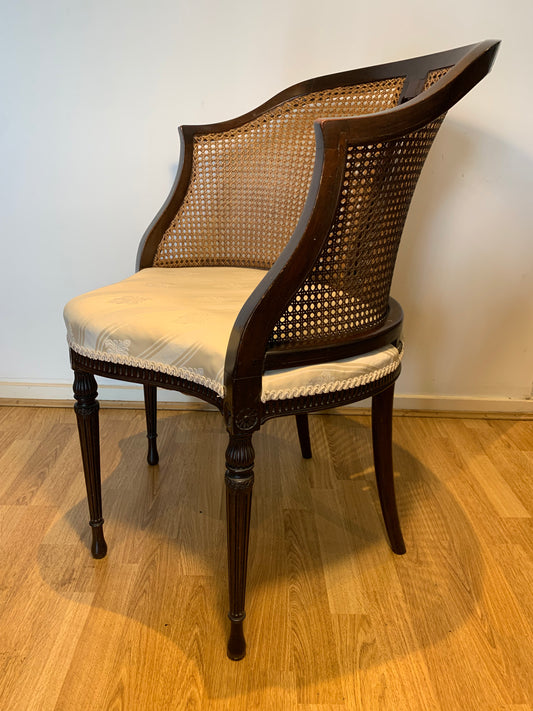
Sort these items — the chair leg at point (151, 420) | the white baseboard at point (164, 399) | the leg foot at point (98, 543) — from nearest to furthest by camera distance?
the leg foot at point (98, 543) → the chair leg at point (151, 420) → the white baseboard at point (164, 399)

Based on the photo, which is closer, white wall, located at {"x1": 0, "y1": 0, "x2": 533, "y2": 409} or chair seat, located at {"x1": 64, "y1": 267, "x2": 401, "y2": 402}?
chair seat, located at {"x1": 64, "y1": 267, "x2": 401, "y2": 402}

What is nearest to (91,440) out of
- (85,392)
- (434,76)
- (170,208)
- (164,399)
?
(85,392)

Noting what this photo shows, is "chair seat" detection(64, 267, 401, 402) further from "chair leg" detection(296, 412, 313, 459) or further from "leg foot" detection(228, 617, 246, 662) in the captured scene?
"chair leg" detection(296, 412, 313, 459)

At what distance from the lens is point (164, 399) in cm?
181

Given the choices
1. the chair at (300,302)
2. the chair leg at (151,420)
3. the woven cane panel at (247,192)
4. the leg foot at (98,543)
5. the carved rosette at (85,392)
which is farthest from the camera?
the chair leg at (151,420)

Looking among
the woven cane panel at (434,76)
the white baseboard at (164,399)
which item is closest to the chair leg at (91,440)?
the white baseboard at (164,399)

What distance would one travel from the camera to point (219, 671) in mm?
938

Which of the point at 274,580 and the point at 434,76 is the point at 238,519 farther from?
the point at 434,76

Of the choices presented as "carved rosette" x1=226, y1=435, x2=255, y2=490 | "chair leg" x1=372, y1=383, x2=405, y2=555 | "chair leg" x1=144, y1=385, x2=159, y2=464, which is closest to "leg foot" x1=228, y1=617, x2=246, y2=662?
"carved rosette" x1=226, y1=435, x2=255, y2=490

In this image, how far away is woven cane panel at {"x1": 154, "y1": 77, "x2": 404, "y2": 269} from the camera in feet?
4.17

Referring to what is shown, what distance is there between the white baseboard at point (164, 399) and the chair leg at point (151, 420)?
1.05 feet

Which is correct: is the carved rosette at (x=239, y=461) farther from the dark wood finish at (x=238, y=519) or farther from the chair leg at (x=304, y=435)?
the chair leg at (x=304, y=435)

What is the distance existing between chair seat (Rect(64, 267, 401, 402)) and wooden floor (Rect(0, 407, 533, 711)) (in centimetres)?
44

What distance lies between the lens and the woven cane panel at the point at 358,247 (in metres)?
0.84
